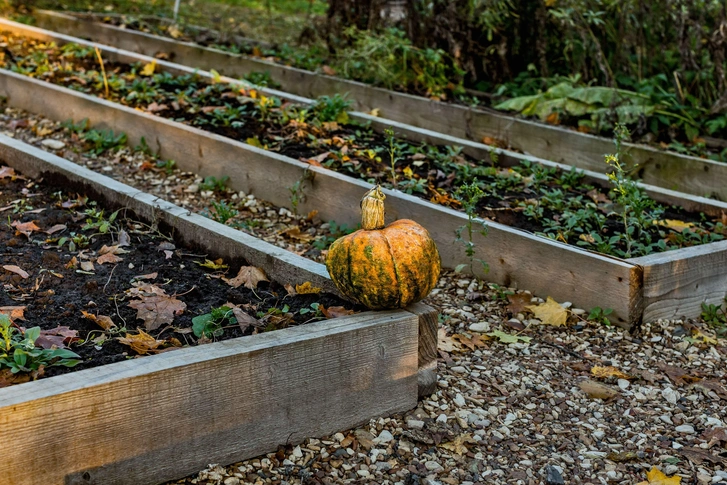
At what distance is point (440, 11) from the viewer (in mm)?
8219

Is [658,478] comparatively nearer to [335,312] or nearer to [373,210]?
[335,312]

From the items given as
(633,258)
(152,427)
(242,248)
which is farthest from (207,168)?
(152,427)

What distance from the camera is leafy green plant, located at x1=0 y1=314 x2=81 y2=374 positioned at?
295 centimetres

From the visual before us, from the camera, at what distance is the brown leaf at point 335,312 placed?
3521 mm

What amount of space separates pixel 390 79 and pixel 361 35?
3.92 feet

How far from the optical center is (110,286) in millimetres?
3918

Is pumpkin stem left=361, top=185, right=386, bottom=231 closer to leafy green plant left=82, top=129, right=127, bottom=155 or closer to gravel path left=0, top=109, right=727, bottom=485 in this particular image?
gravel path left=0, top=109, right=727, bottom=485

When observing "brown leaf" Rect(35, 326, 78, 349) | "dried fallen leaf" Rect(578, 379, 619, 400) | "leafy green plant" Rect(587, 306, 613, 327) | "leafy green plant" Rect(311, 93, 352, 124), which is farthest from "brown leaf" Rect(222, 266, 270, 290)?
"leafy green plant" Rect(311, 93, 352, 124)

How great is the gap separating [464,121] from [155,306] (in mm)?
4049

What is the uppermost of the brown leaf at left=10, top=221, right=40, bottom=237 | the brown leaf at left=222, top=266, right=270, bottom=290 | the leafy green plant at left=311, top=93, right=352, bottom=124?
the leafy green plant at left=311, top=93, right=352, bottom=124

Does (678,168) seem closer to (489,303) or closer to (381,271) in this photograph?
(489,303)

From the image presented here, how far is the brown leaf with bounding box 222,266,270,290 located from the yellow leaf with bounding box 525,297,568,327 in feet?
4.45

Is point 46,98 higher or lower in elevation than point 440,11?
lower

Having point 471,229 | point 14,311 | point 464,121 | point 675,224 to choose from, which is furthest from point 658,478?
point 464,121
